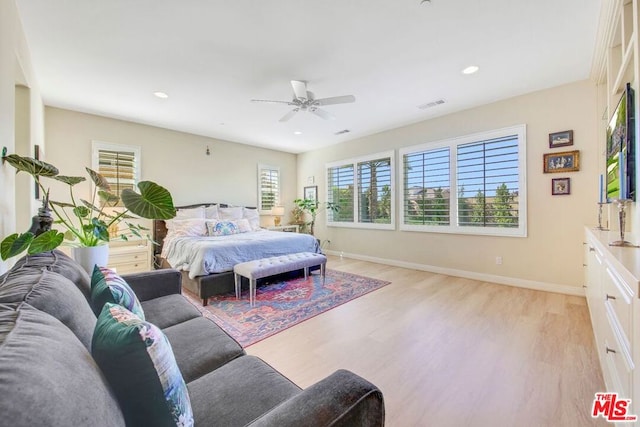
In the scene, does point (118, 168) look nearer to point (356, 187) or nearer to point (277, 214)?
point (277, 214)

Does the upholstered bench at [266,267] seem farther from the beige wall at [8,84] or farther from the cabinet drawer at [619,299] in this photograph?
the cabinet drawer at [619,299]

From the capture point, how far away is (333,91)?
344 centimetres

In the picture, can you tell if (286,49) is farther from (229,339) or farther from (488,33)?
(229,339)

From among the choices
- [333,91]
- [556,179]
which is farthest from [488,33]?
[556,179]

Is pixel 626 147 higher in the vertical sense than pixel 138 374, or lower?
higher

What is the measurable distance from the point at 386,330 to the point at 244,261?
2007 millimetres

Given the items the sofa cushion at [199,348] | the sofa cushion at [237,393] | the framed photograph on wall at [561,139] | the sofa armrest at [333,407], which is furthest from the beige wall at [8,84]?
the framed photograph on wall at [561,139]

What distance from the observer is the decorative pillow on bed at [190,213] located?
15.7 feet

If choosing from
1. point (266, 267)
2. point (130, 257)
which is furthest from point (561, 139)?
point (130, 257)

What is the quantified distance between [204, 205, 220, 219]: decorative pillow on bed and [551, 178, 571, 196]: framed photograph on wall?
529 centimetres

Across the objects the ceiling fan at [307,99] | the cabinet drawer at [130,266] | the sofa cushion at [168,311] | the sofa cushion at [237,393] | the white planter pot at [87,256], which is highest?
the ceiling fan at [307,99]

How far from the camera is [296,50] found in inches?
101

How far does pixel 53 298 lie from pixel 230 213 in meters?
4.58

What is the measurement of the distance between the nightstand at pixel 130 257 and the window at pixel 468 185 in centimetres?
435
